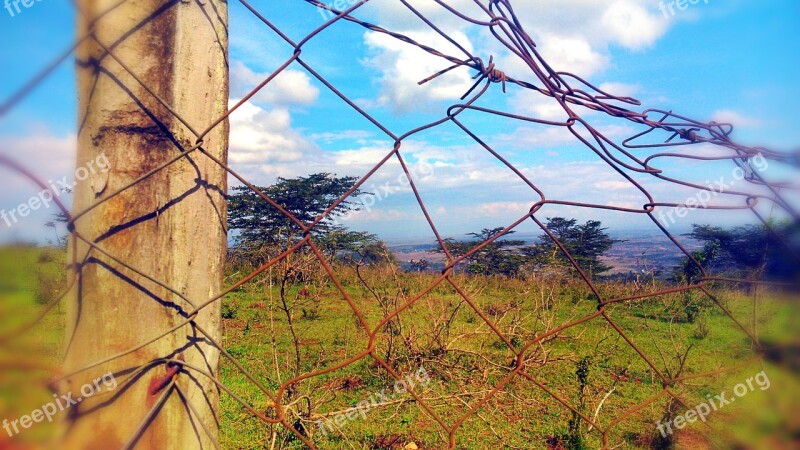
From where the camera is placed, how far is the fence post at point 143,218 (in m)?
0.68

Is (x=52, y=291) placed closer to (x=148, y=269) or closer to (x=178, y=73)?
(x=148, y=269)

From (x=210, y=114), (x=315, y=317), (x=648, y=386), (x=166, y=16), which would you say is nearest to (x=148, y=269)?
(x=210, y=114)

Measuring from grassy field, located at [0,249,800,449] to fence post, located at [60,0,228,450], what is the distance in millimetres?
73

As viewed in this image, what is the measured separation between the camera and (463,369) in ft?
13.6

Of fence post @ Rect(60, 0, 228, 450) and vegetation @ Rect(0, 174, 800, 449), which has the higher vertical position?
fence post @ Rect(60, 0, 228, 450)

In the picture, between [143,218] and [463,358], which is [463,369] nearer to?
[463,358]

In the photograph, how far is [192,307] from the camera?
744mm

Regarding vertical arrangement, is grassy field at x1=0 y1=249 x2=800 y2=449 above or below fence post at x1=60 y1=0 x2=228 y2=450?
below

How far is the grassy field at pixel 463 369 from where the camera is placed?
63 centimetres

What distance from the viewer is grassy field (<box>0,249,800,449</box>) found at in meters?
0.63

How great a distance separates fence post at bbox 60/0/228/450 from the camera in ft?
2.24

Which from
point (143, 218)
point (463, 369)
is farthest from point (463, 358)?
point (143, 218)

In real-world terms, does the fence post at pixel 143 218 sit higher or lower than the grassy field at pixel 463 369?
higher

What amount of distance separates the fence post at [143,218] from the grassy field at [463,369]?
0.24ft
